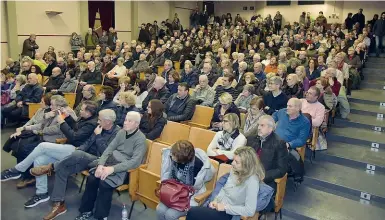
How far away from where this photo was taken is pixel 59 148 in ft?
11.7

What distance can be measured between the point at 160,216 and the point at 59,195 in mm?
1126

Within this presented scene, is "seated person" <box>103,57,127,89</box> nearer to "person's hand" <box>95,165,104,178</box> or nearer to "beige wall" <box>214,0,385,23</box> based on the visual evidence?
"person's hand" <box>95,165,104,178</box>

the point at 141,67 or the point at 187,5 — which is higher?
the point at 187,5

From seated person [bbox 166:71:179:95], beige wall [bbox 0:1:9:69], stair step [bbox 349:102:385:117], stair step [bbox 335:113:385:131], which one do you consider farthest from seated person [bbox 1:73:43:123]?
stair step [bbox 349:102:385:117]

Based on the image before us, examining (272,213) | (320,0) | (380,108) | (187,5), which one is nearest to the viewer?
(272,213)

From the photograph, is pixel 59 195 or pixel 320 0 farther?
pixel 320 0

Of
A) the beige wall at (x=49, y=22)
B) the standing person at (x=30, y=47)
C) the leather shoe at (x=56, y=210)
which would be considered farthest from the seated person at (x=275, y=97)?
the beige wall at (x=49, y=22)

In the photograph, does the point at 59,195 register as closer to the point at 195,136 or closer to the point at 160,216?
the point at 160,216

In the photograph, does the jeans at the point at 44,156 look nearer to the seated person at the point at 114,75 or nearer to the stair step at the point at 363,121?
the seated person at the point at 114,75

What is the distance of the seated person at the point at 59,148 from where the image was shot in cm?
356

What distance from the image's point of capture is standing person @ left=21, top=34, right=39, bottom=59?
9.62 m

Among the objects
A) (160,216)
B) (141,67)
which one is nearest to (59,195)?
(160,216)

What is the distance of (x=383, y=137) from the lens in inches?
184

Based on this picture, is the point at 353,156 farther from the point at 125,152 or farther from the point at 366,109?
the point at 125,152
